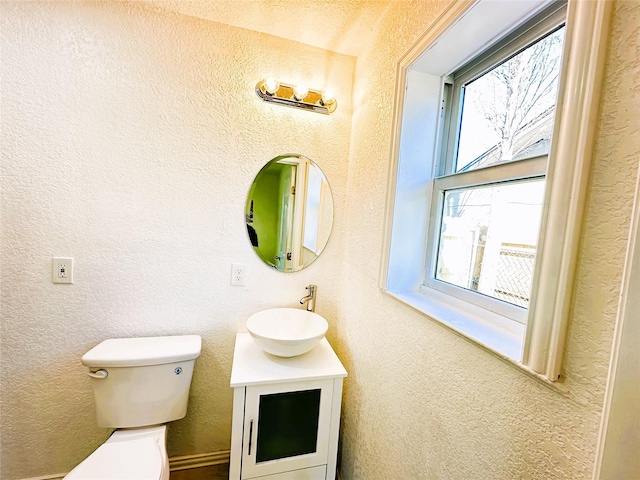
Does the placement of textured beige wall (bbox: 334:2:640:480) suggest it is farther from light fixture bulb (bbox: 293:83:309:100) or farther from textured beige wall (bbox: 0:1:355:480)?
textured beige wall (bbox: 0:1:355:480)

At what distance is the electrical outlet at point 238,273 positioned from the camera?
1406mm

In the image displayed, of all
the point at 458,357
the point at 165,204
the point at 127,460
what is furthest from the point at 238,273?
the point at 458,357

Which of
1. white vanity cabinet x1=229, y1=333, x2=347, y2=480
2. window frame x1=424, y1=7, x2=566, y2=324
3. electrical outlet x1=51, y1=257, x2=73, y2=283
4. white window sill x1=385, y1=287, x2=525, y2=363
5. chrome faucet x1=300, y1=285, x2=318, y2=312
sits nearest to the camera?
white window sill x1=385, y1=287, x2=525, y2=363

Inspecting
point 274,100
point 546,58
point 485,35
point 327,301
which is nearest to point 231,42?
point 274,100

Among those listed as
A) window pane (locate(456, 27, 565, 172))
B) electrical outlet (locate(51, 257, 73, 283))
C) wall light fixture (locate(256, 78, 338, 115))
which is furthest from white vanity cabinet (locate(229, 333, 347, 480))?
wall light fixture (locate(256, 78, 338, 115))

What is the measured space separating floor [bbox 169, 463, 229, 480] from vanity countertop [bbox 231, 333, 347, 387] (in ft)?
2.47

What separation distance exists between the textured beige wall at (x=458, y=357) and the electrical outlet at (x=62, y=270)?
1.33 metres

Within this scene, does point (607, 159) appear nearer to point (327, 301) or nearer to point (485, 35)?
point (485, 35)

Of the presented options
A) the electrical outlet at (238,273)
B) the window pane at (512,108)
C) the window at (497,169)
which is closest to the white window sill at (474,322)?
the window at (497,169)

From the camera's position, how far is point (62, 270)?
1.21 meters

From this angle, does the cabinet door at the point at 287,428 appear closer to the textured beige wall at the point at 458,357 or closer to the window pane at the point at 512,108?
the textured beige wall at the point at 458,357

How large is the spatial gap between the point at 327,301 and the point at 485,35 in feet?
4.34

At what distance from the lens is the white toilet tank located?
1.12 m

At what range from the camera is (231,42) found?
1.32m
